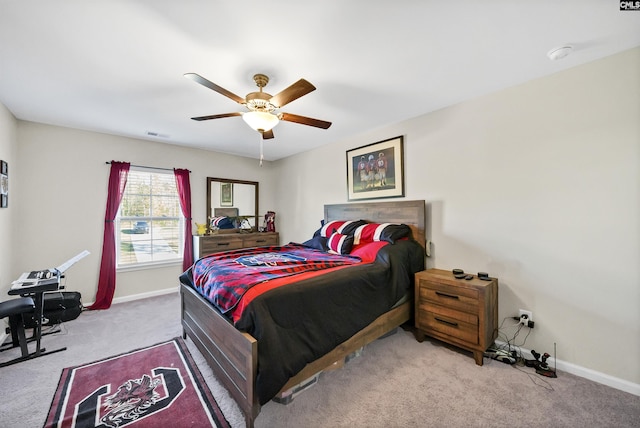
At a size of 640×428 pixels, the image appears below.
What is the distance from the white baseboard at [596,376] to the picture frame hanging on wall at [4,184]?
537 cm

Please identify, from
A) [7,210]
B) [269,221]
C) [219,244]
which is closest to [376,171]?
[269,221]

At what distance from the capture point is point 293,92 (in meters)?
1.90

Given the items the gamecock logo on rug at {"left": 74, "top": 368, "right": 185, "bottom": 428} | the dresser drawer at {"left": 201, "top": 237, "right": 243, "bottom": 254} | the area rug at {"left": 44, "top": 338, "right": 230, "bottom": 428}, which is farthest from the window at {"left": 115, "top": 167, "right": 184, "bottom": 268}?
the gamecock logo on rug at {"left": 74, "top": 368, "right": 185, "bottom": 428}

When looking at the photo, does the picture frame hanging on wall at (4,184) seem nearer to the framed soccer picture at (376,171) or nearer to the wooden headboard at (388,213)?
the wooden headboard at (388,213)

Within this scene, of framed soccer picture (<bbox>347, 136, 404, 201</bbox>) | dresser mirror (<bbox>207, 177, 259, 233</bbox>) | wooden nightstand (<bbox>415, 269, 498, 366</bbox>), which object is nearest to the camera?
wooden nightstand (<bbox>415, 269, 498, 366</bbox>)

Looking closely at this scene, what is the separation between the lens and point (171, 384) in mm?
1911

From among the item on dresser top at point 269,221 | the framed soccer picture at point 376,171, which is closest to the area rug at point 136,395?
the framed soccer picture at point 376,171

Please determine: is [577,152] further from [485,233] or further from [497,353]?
[497,353]

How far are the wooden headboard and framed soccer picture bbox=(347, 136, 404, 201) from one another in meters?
0.15

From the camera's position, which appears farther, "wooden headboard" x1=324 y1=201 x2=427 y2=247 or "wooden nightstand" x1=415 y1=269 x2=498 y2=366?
"wooden headboard" x1=324 y1=201 x2=427 y2=247

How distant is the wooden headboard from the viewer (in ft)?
9.77

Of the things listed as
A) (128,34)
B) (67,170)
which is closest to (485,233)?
(128,34)

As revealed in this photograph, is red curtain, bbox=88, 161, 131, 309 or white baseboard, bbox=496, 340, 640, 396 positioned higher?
red curtain, bbox=88, 161, 131, 309

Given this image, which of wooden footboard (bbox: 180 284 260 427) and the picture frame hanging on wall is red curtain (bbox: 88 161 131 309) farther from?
wooden footboard (bbox: 180 284 260 427)
